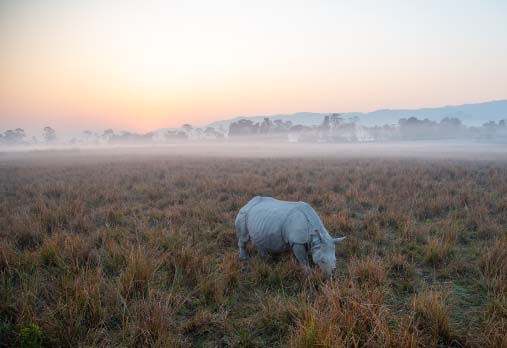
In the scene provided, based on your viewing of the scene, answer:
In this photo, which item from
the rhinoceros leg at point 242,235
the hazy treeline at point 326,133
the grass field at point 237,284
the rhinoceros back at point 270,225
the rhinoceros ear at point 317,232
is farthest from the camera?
the hazy treeline at point 326,133

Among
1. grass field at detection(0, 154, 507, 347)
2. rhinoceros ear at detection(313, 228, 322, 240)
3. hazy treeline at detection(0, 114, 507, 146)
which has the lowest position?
grass field at detection(0, 154, 507, 347)

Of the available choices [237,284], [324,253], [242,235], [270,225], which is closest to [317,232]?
[324,253]

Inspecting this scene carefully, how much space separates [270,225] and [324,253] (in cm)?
107

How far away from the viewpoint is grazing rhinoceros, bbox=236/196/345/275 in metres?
3.94

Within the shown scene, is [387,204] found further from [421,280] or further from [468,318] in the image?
[468,318]

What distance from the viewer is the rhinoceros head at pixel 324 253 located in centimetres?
382

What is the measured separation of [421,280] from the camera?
4094 mm

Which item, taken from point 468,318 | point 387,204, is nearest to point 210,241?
point 468,318

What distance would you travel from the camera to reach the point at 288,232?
4.36 m

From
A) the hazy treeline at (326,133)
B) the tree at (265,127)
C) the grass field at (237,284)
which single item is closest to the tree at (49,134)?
the hazy treeline at (326,133)

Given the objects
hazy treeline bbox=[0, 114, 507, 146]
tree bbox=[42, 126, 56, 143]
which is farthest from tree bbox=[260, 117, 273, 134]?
tree bbox=[42, 126, 56, 143]

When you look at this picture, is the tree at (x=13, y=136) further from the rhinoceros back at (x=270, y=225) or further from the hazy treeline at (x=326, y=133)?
the rhinoceros back at (x=270, y=225)

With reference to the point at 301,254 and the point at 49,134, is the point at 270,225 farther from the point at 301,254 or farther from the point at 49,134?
the point at 49,134

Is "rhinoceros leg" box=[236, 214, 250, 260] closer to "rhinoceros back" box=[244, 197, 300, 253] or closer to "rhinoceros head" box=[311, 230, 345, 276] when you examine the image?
"rhinoceros back" box=[244, 197, 300, 253]
